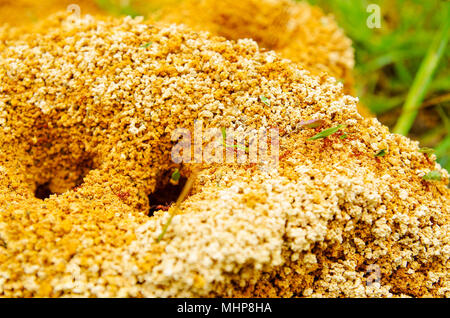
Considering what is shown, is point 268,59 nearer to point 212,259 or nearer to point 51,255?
point 212,259

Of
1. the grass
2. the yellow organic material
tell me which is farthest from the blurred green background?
the yellow organic material

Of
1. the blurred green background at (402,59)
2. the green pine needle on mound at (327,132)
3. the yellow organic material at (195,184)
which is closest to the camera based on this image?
the yellow organic material at (195,184)

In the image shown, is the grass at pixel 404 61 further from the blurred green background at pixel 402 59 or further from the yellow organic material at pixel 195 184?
the yellow organic material at pixel 195 184

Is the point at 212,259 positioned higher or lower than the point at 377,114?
lower

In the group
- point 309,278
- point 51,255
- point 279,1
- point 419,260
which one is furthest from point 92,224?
point 279,1

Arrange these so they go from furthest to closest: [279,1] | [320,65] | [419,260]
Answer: [279,1] < [320,65] < [419,260]

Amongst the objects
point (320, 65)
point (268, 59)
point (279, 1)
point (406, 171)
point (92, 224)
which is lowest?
point (92, 224)

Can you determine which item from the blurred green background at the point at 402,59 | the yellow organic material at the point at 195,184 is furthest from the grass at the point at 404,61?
the yellow organic material at the point at 195,184
